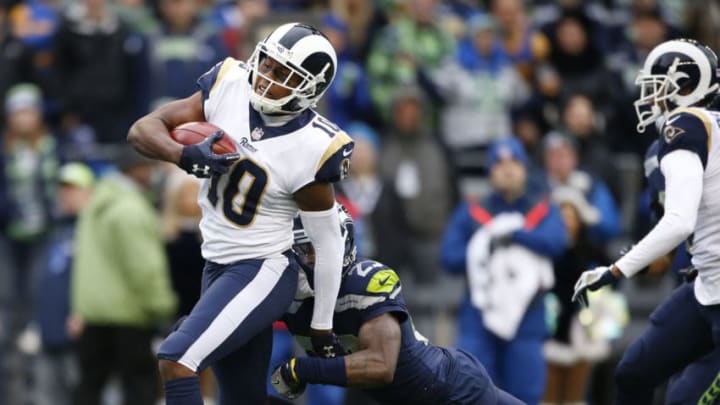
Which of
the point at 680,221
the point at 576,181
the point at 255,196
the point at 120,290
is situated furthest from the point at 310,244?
the point at 576,181

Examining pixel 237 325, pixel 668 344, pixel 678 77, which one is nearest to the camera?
pixel 237 325

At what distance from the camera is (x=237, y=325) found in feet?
24.5

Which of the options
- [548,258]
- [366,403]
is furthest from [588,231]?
[366,403]

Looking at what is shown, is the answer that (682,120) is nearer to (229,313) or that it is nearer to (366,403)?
(229,313)

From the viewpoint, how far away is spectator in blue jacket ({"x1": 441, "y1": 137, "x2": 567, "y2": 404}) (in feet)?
35.3

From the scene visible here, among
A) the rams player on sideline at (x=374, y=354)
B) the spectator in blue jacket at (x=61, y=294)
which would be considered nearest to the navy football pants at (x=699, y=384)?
the rams player on sideline at (x=374, y=354)

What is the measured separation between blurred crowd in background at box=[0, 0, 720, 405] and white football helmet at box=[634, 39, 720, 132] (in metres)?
3.05

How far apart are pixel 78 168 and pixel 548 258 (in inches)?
135

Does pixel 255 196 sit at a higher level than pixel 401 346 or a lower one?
higher

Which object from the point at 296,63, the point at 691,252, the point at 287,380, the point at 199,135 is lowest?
the point at 287,380

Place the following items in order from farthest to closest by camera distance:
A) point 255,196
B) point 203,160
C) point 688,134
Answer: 1. point 688,134
2. point 255,196
3. point 203,160

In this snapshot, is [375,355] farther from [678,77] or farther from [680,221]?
[678,77]

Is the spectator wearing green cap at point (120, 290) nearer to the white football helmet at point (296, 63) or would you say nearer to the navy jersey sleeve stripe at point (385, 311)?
the navy jersey sleeve stripe at point (385, 311)

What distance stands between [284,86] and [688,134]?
6.13 feet
